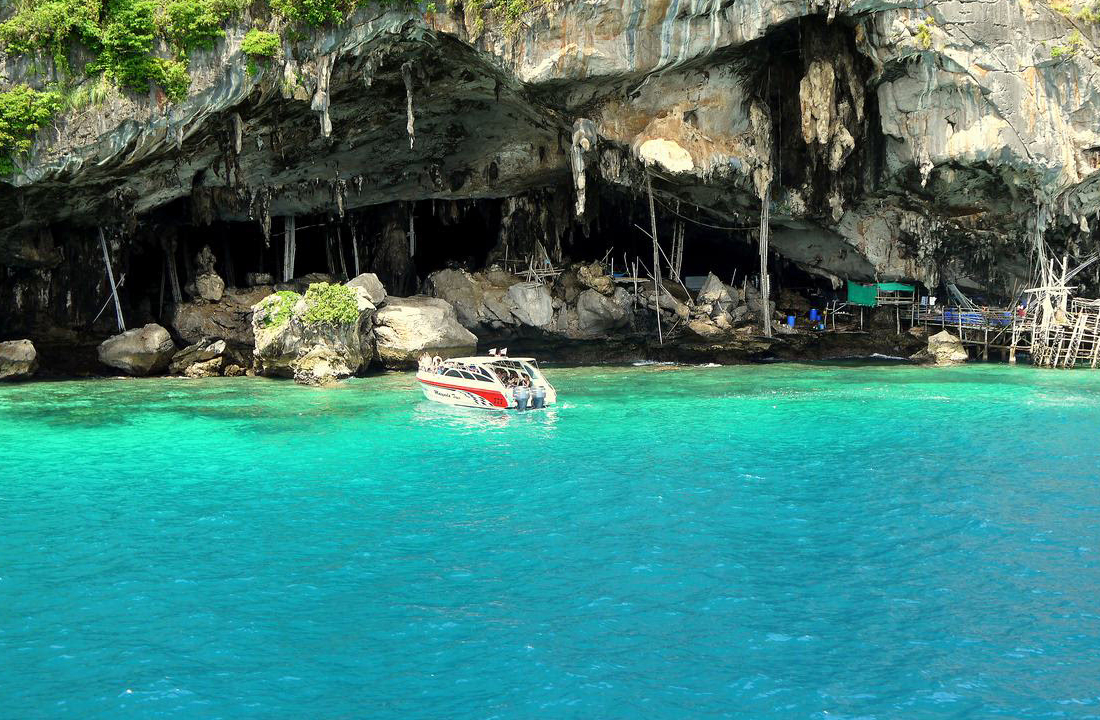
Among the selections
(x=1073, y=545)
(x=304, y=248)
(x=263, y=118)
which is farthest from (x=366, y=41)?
(x=1073, y=545)

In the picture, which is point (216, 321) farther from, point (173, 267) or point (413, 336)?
point (413, 336)

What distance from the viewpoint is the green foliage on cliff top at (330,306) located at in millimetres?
31281

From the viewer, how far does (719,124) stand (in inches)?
1335

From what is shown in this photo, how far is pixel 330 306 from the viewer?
103 ft

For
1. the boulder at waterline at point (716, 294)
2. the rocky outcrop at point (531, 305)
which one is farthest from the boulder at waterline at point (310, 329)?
the boulder at waterline at point (716, 294)

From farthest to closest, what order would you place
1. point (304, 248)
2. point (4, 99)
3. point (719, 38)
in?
point (304, 248), point (719, 38), point (4, 99)

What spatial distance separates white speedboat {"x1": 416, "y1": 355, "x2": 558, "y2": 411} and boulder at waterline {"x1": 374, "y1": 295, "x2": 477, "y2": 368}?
6363mm

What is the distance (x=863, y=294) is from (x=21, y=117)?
104ft

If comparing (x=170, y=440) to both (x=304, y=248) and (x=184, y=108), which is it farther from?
(x=304, y=248)

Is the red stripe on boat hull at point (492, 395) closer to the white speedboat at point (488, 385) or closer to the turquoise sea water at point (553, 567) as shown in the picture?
the white speedboat at point (488, 385)

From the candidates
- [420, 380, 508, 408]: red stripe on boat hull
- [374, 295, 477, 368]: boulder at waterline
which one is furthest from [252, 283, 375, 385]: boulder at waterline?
[420, 380, 508, 408]: red stripe on boat hull

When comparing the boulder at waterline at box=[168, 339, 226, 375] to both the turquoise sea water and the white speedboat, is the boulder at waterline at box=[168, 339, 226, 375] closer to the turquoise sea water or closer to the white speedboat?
the turquoise sea water

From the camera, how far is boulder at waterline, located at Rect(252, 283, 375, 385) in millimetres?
31500

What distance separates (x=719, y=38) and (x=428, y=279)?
18514 millimetres
